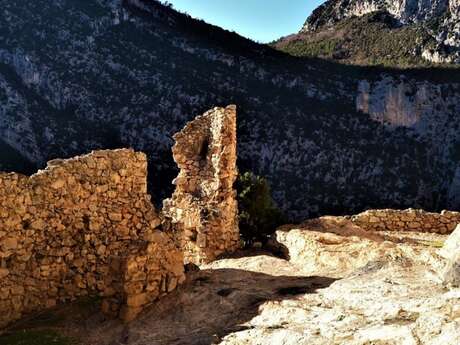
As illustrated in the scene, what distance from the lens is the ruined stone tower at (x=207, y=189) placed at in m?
15.4

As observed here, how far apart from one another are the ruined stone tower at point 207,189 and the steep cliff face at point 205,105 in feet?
112

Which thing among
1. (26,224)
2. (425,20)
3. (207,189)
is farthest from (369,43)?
(26,224)

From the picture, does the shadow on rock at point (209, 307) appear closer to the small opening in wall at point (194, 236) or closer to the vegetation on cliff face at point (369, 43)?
the small opening in wall at point (194, 236)

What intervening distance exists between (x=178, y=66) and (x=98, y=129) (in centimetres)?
1974

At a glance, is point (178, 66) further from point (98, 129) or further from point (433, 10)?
point (433, 10)

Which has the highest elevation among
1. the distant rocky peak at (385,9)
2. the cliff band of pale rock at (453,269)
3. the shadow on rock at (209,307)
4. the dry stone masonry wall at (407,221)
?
the distant rocky peak at (385,9)

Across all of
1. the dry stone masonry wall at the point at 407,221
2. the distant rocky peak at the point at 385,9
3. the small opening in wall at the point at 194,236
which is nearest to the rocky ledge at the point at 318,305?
the small opening in wall at the point at 194,236

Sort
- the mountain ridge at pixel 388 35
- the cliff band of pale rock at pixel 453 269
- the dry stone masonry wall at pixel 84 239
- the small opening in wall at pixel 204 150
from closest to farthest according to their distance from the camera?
the cliff band of pale rock at pixel 453 269, the dry stone masonry wall at pixel 84 239, the small opening in wall at pixel 204 150, the mountain ridge at pixel 388 35

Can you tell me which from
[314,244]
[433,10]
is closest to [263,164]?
[433,10]

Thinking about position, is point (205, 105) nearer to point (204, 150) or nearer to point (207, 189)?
point (204, 150)

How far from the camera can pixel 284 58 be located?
9338cm

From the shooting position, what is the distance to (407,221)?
19688 millimetres

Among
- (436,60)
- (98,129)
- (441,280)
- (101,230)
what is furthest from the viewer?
(436,60)

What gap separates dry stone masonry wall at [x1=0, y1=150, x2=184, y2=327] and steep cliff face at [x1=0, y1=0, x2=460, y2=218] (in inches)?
1569
